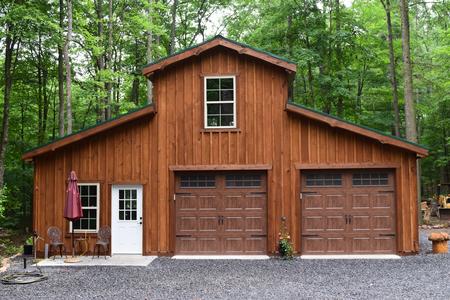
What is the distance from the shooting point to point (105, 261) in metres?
11.8

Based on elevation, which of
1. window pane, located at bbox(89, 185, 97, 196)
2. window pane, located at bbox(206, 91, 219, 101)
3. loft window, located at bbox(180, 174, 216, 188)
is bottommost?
window pane, located at bbox(89, 185, 97, 196)

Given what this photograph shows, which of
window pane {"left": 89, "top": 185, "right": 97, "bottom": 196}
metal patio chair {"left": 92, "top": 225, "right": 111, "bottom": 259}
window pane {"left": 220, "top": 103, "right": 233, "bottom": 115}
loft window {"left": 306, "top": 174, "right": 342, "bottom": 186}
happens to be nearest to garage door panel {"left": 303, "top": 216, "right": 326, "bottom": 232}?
loft window {"left": 306, "top": 174, "right": 342, "bottom": 186}

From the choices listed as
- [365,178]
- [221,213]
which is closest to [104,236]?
[221,213]

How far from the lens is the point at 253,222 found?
12594mm

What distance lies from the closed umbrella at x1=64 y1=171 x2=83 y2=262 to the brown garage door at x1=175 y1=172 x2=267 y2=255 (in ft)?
8.71

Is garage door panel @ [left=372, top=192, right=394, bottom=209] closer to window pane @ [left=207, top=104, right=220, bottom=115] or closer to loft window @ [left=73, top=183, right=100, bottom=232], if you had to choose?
window pane @ [left=207, top=104, right=220, bottom=115]

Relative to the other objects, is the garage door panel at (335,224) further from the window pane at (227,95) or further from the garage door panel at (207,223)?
the window pane at (227,95)

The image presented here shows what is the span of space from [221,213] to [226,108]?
2962 mm

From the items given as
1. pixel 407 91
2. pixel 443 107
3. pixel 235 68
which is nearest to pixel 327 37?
pixel 407 91

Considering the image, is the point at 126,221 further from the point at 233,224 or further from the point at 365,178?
the point at 365,178

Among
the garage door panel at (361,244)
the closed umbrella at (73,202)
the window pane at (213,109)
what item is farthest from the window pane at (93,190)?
A: the garage door panel at (361,244)

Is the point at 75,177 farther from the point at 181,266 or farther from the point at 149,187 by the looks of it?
the point at 181,266

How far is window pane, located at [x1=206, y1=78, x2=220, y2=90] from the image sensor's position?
12.8 m

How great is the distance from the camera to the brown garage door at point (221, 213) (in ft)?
41.3
